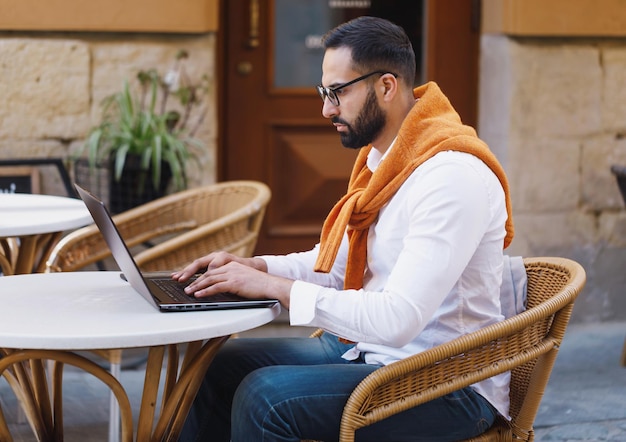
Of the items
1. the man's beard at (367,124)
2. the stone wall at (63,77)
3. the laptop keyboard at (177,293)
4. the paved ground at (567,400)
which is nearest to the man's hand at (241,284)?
the laptop keyboard at (177,293)

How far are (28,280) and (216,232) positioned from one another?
1.11 meters

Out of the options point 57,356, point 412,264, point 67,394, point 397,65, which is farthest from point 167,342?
point 67,394

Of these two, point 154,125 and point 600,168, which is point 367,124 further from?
point 600,168

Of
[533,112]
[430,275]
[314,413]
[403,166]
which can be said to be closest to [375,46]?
[403,166]

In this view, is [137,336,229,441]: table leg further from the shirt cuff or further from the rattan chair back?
the rattan chair back

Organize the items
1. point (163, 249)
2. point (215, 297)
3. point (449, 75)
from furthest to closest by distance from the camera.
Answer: point (449, 75)
point (163, 249)
point (215, 297)

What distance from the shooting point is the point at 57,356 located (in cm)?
217

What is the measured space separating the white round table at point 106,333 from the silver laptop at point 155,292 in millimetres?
17

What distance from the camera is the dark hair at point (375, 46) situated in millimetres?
2480

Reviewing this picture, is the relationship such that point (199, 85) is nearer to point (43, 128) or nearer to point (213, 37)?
point (213, 37)

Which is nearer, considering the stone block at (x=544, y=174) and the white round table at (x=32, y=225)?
the white round table at (x=32, y=225)

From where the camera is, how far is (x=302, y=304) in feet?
7.57

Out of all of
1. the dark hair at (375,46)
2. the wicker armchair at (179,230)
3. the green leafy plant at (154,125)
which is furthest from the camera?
the green leafy plant at (154,125)

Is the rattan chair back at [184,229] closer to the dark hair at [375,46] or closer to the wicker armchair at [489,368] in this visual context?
the dark hair at [375,46]
